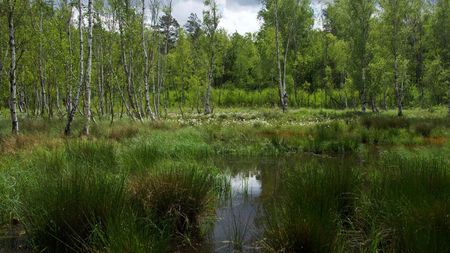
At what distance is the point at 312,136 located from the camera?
18.0 metres

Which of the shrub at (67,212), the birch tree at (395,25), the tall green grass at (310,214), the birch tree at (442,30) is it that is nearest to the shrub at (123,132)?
the shrub at (67,212)

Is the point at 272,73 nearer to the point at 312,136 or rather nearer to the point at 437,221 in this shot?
the point at 312,136

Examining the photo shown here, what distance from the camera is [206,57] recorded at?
143 ft

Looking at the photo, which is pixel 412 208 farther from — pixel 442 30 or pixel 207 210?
pixel 442 30

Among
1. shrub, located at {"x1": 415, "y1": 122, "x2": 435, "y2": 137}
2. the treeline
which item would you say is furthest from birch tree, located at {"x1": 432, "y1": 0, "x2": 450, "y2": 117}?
shrub, located at {"x1": 415, "y1": 122, "x2": 435, "y2": 137}

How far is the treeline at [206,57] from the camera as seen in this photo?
2416cm

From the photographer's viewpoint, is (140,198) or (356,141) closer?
(140,198)

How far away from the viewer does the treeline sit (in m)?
24.2

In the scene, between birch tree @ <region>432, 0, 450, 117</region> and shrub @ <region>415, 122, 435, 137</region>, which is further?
birch tree @ <region>432, 0, 450, 117</region>

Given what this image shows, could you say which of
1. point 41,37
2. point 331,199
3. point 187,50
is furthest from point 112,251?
point 187,50

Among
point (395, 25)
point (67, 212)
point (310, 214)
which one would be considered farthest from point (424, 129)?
point (67, 212)

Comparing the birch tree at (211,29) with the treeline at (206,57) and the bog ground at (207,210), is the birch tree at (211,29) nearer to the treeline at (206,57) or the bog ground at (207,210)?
the treeline at (206,57)

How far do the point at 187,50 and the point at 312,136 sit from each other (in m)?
27.4

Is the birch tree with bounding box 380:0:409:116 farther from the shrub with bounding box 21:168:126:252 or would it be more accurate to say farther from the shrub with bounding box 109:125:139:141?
the shrub with bounding box 21:168:126:252
